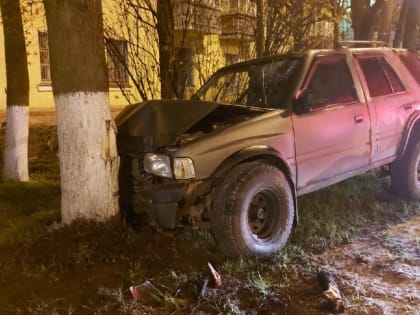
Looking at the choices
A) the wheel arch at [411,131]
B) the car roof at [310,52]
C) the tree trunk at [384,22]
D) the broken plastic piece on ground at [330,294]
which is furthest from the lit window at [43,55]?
the broken plastic piece on ground at [330,294]

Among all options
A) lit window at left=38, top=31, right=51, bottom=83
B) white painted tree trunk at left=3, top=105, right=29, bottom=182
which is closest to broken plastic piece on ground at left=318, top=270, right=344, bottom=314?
white painted tree trunk at left=3, top=105, right=29, bottom=182

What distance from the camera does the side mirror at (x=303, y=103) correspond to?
13.8 ft

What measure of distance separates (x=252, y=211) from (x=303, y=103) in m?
1.19

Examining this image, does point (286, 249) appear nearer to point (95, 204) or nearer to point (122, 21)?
point (95, 204)

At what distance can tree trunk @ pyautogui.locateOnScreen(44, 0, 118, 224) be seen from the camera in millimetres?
3861

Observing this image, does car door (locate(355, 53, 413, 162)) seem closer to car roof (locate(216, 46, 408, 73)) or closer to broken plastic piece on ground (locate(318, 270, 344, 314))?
car roof (locate(216, 46, 408, 73))

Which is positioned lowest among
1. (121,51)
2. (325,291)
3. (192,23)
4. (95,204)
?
(325,291)

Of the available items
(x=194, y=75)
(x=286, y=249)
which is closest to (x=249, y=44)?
(x=194, y=75)

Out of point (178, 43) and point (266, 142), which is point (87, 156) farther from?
point (178, 43)

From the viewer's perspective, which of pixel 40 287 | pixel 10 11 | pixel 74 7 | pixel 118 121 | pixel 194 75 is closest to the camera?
pixel 40 287

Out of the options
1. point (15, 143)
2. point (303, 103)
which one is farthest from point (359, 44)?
point (15, 143)

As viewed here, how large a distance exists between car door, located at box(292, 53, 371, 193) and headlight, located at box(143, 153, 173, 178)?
52.9 inches

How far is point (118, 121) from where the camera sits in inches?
176

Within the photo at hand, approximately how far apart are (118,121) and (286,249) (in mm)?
2123
